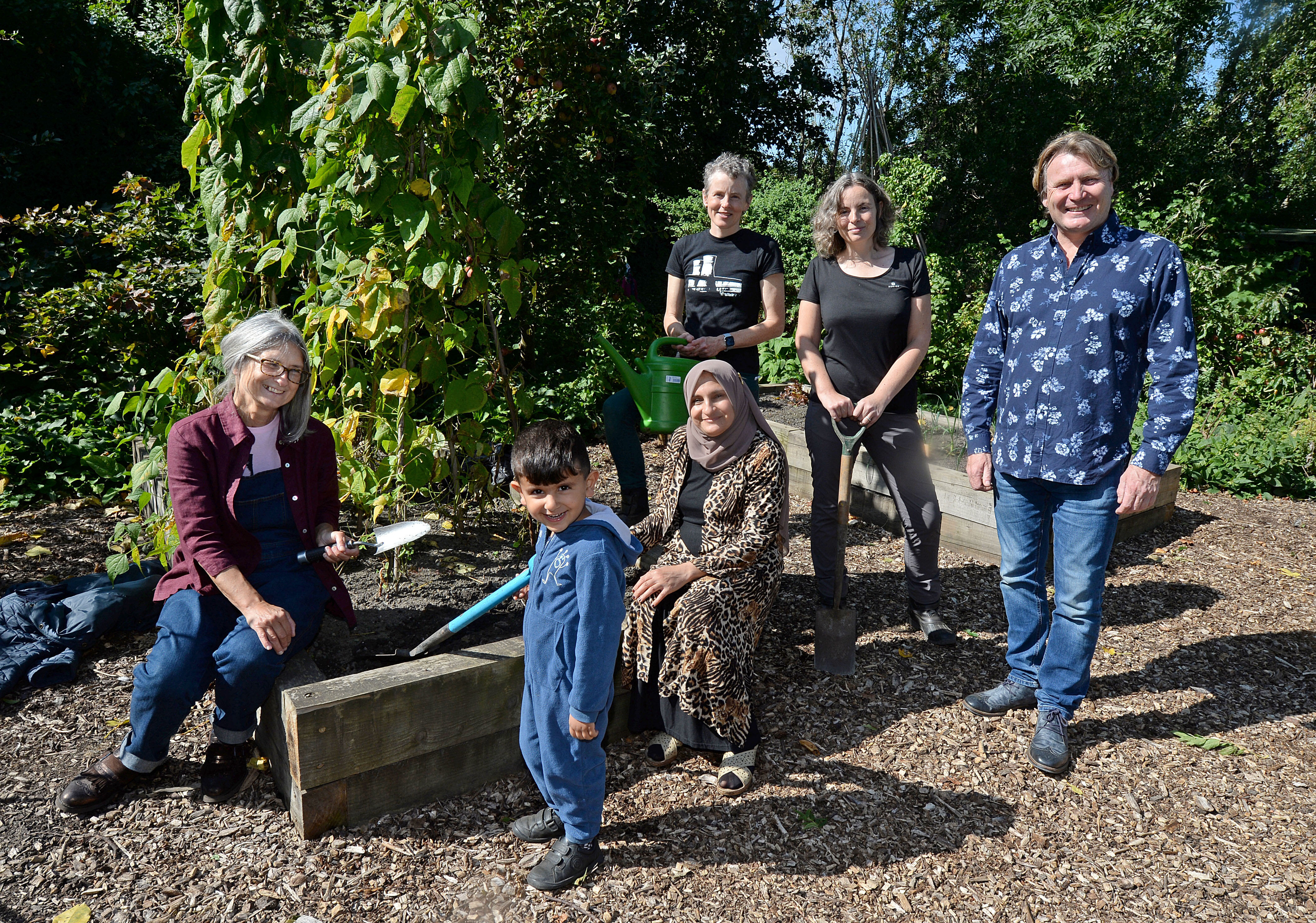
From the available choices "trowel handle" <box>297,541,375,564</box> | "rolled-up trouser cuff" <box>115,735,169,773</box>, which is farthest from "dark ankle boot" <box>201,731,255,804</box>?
"trowel handle" <box>297,541,375,564</box>

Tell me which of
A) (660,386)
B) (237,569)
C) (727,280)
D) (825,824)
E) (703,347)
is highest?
(727,280)

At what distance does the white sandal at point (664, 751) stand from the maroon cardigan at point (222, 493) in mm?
996

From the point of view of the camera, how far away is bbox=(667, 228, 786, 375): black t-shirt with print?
345 centimetres

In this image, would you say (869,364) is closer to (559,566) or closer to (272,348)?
(559,566)

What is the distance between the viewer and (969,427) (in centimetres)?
292

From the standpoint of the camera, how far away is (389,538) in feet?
7.57

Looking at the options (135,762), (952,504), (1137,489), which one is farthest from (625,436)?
(135,762)

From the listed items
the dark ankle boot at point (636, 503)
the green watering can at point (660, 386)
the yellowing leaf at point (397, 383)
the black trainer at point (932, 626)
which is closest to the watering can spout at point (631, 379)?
the green watering can at point (660, 386)

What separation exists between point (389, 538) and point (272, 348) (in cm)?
63

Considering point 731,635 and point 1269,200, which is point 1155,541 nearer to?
point 731,635

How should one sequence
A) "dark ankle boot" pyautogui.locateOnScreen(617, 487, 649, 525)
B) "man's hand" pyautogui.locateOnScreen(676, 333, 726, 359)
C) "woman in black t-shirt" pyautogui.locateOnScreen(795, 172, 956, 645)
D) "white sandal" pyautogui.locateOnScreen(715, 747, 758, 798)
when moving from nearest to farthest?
1. "white sandal" pyautogui.locateOnScreen(715, 747, 758, 798)
2. "woman in black t-shirt" pyautogui.locateOnScreen(795, 172, 956, 645)
3. "man's hand" pyautogui.locateOnScreen(676, 333, 726, 359)
4. "dark ankle boot" pyautogui.locateOnScreen(617, 487, 649, 525)

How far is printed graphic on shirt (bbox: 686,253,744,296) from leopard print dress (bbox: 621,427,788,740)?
907mm

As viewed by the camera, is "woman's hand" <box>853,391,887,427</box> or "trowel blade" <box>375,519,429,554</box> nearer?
"trowel blade" <box>375,519,429,554</box>

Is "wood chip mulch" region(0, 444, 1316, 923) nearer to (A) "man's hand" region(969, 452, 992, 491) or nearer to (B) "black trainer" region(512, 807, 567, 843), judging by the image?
(B) "black trainer" region(512, 807, 567, 843)
